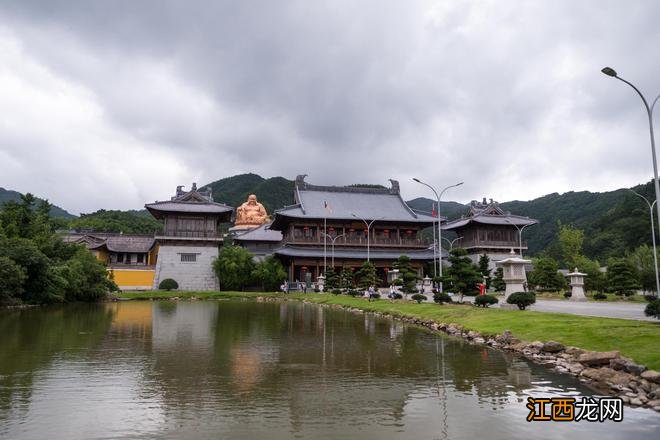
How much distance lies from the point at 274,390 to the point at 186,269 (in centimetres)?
5424

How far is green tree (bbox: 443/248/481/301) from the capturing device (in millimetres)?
30312

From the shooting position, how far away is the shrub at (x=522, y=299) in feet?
82.8

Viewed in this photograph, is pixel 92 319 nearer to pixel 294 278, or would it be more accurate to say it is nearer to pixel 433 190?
pixel 433 190

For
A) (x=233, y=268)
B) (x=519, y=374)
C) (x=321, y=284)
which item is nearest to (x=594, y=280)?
(x=321, y=284)

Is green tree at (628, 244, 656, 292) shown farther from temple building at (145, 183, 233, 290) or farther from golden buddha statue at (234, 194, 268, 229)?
golden buddha statue at (234, 194, 268, 229)

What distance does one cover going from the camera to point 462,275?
30641 mm

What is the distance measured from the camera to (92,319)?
26453mm

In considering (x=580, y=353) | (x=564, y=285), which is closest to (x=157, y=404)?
(x=580, y=353)

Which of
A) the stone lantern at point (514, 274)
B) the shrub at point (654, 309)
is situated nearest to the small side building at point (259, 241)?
the stone lantern at point (514, 274)

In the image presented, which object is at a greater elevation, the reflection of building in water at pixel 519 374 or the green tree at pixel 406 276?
the green tree at pixel 406 276

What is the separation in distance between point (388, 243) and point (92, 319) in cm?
4473

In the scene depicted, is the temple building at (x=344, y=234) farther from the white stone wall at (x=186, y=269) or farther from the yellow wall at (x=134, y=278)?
the yellow wall at (x=134, y=278)

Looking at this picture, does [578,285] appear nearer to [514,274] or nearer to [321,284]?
[514,274]

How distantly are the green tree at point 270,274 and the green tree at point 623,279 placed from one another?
3771cm
